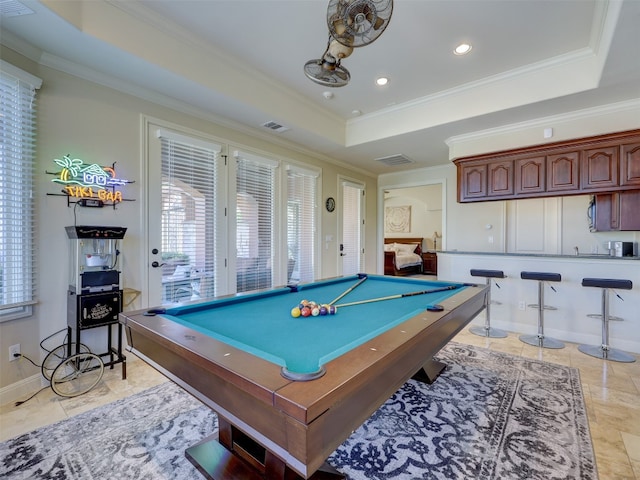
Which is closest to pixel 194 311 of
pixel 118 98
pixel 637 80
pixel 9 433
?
pixel 9 433

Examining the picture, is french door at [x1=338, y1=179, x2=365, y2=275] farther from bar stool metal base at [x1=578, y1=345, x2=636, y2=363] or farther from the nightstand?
the nightstand

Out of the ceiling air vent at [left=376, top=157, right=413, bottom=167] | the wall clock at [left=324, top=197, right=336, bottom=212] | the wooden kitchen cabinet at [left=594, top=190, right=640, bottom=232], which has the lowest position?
the wooden kitchen cabinet at [left=594, top=190, right=640, bottom=232]

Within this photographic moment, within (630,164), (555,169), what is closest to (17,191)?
(555,169)

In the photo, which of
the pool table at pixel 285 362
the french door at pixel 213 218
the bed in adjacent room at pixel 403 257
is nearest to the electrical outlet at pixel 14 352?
the french door at pixel 213 218

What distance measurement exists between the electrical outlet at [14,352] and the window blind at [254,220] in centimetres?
204

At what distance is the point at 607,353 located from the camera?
10.3 ft

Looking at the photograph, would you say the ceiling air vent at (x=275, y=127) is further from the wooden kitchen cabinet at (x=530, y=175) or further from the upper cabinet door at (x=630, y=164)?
the upper cabinet door at (x=630, y=164)

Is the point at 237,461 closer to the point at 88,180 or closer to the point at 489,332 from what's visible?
the point at 88,180

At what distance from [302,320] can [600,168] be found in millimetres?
3865

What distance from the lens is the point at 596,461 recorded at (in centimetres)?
164

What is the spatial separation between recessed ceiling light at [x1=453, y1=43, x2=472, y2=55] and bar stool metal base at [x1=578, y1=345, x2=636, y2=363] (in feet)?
11.0

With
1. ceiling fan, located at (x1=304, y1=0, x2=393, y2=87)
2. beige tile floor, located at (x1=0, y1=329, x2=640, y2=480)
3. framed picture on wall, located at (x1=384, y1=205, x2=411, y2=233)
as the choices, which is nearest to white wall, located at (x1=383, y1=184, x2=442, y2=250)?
framed picture on wall, located at (x1=384, y1=205, x2=411, y2=233)

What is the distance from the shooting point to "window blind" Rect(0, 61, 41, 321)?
7.16 ft

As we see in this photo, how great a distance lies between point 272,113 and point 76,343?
114 inches
